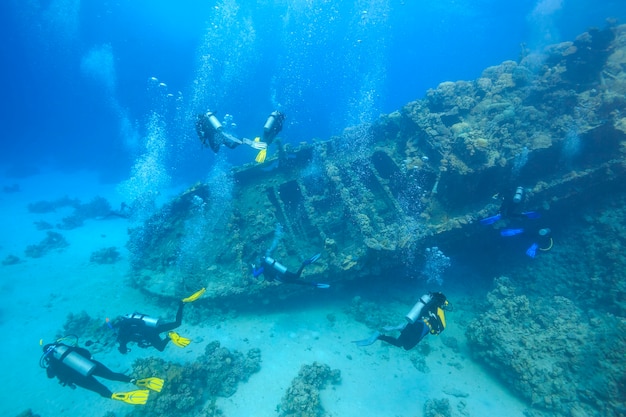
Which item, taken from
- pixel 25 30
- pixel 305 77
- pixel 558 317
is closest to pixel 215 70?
pixel 305 77

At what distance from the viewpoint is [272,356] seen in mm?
9320

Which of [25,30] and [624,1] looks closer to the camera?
[624,1]

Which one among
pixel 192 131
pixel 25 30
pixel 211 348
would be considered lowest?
pixel 211 348

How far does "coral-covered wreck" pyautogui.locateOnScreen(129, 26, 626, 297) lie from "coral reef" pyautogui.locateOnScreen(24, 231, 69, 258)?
8.80 metres

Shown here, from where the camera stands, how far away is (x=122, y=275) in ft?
48.5

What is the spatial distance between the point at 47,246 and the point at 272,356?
18916 millimetres

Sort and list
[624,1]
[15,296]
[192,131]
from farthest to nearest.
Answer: [624,1] → [192,131] → [15,296]

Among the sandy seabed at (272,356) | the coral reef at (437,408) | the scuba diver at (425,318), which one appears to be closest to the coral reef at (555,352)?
the sandy seabed at (272,356)

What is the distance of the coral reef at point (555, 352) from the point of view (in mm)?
7418

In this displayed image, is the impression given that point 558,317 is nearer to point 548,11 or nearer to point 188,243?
point 188,243

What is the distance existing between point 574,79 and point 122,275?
2218 cm

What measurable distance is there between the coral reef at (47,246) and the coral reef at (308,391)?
762 inches

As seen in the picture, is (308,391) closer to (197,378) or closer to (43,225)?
(197,378)

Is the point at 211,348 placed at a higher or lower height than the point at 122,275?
lower
